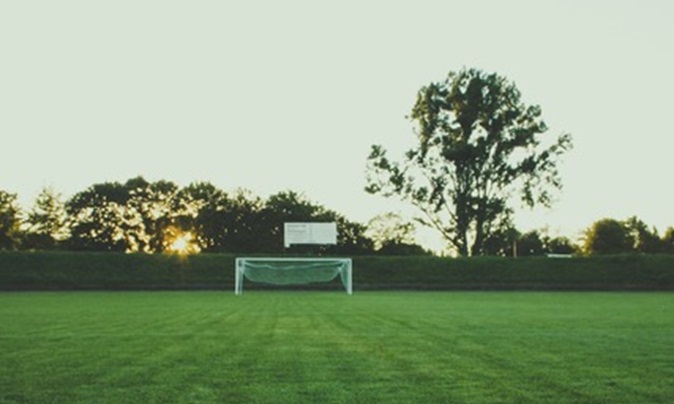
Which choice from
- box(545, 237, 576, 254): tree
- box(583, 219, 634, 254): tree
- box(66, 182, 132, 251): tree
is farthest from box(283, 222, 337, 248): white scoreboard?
box(545, 237, 576, 254): tree

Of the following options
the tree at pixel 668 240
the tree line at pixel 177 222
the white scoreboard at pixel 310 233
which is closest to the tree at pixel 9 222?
the tree line at pixel 177 222

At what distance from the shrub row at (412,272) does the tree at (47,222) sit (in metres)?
24.3

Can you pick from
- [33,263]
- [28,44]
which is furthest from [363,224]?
[28,44]

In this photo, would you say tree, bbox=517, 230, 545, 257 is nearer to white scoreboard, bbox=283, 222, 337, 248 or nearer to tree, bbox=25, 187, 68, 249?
white scoreboard, bbox=283, 222, 337, 248

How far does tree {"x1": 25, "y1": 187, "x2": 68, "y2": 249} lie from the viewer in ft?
197

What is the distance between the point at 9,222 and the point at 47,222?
4.45 metres

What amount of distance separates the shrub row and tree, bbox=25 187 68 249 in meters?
24.3

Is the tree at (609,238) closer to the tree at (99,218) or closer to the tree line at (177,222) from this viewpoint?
the tree line at (177,222)

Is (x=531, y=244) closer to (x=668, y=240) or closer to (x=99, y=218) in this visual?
(x=668, y=240)

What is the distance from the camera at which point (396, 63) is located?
22.3 meters

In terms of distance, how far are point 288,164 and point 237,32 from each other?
3166 cm

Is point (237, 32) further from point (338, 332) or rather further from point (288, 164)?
point (288, 164)

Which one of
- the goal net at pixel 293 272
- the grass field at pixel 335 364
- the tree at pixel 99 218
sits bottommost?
the grass field at pixel 335 364

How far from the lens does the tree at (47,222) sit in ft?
197
